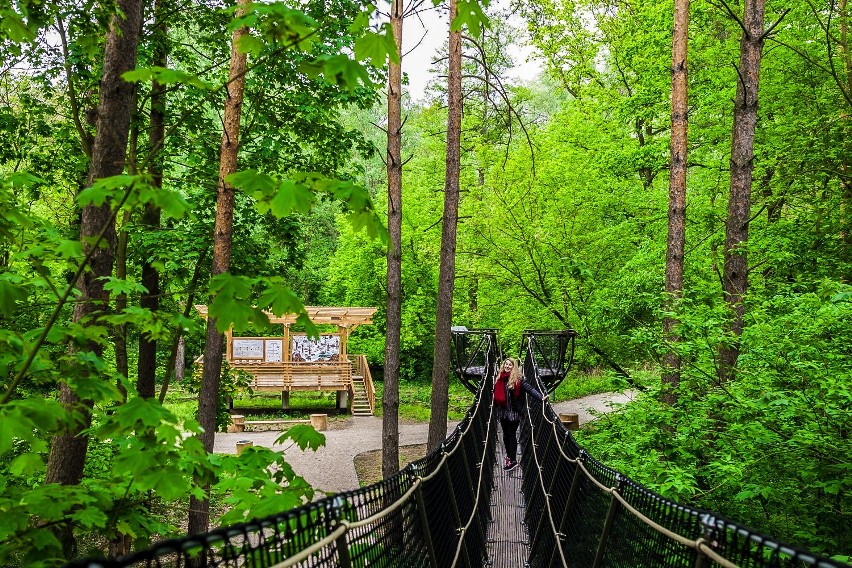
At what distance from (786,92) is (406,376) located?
2032 cm

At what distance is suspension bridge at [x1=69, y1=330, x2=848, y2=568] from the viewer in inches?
65.6

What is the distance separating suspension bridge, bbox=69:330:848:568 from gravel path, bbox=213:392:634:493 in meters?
5.85

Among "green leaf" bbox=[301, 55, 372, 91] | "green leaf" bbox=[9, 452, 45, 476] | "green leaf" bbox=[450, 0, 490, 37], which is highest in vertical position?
"green leaf" bbox=[450, 0, 490, 37]

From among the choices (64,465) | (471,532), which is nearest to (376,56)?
(64,465)

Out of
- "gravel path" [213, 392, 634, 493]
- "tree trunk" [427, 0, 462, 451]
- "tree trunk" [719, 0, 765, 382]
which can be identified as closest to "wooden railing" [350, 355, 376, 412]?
"gravel path" [213, 392, 634, 493]

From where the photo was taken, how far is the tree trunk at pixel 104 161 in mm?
3677

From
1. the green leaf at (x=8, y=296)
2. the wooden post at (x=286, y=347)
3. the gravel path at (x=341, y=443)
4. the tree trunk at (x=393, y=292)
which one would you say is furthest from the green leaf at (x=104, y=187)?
the wooden post at (x=286, y=347)

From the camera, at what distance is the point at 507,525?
6.58m

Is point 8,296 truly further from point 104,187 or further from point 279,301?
point 279,301

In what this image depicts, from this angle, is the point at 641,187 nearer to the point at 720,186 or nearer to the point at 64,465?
the point at 720,186

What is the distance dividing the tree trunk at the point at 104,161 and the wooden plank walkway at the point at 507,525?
3.41 meters

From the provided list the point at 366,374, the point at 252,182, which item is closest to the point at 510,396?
the point at 252,182

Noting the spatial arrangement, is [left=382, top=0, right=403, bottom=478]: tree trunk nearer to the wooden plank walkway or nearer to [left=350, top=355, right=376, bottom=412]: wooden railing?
the wooden plank walkway

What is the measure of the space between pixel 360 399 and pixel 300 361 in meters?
3.11
